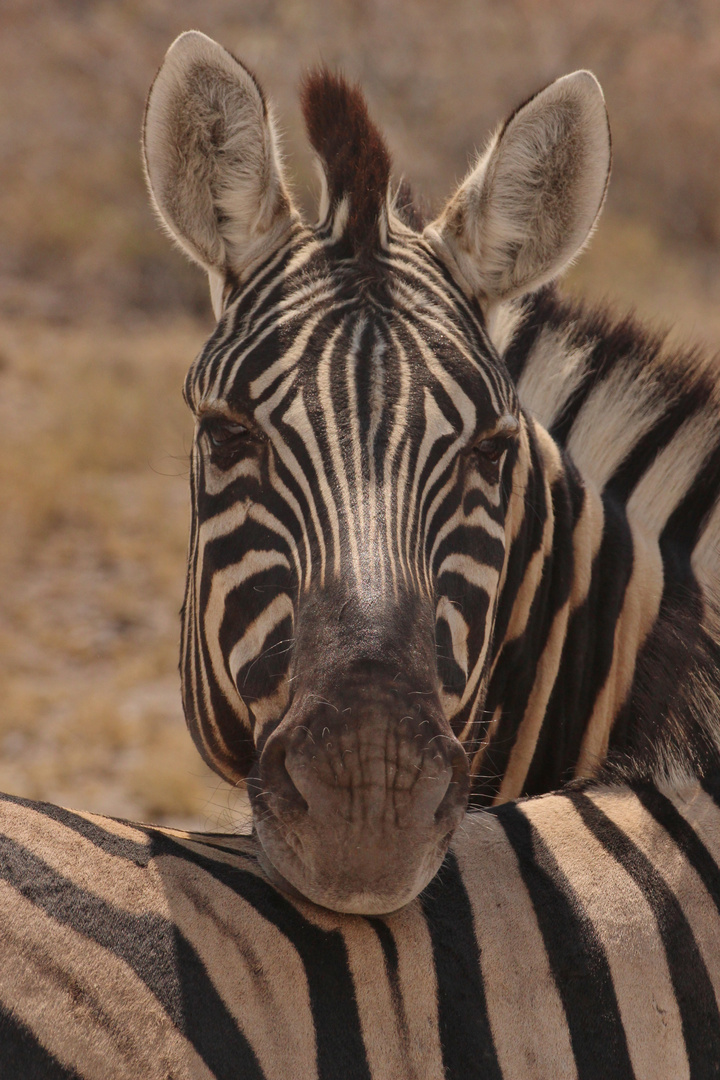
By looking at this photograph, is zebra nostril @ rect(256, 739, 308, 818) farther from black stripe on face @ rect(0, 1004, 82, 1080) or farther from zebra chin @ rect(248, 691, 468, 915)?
black stripe on face @ rect(0, 1004, 82, 1080)

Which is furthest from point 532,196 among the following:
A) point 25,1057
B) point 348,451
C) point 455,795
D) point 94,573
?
point 94,573

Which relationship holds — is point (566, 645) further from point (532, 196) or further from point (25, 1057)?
point (25, 1057)

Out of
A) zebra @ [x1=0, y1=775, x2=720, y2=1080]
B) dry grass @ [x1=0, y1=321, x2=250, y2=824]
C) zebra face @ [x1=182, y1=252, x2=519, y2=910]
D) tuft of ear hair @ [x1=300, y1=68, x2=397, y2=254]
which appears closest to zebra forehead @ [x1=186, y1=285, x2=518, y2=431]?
zebra face @ [x1=182, y1=252, x2=519, y2=910]

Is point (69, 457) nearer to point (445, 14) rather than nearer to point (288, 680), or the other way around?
point (288, 680)

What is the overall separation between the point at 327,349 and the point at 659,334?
157 centimetres

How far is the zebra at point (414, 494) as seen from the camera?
190 cm

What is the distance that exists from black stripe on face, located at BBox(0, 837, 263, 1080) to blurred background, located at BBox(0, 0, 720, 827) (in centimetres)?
209

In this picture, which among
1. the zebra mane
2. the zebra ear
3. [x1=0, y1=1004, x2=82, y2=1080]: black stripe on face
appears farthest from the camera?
the zebra mane

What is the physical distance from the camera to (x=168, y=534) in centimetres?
1149

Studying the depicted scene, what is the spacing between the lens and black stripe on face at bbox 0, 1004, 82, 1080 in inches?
60.0

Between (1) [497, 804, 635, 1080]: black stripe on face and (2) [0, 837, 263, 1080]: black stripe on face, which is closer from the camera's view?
(2) [0, 837, 263, 1080]: black stripe on face

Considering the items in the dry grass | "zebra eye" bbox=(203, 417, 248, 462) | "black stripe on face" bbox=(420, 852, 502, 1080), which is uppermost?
"zebra eye" bbox=(203, 417, 248, 462)

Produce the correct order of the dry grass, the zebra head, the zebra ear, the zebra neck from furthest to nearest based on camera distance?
the dry grass < the zebra neck < the zebra ear < the zebra head

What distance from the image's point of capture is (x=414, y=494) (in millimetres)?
2291
